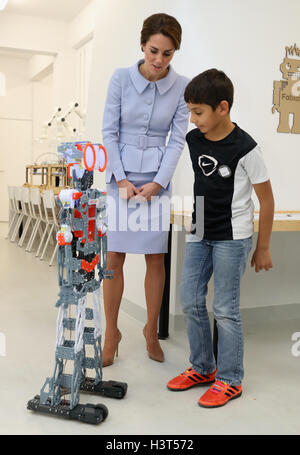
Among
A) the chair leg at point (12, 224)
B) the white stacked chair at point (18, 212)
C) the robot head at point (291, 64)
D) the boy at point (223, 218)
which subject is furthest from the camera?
the chair leg at point (12, 224)

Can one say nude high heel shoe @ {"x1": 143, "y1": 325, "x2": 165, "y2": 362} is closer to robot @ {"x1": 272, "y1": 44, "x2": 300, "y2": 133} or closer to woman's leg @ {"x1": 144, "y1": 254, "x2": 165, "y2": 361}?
woman's leg @ {"x1": 144, "y1": 254, "x2": 165, "y2": 361}

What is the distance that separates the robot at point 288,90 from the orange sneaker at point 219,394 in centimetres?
181

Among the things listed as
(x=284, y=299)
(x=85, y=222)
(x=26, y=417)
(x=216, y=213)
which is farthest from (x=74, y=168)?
(x=284, y=299)

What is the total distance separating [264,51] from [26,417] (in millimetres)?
2489

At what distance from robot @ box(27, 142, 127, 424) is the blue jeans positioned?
0.41 meters

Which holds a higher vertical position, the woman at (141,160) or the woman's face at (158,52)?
the woman's face at (158,52)

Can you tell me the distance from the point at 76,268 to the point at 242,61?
74.8 inches

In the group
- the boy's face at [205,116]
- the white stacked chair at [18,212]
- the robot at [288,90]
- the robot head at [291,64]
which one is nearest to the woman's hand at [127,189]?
the boy's face at [205,116]

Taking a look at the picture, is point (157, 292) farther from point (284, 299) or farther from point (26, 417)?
point (284, 299)

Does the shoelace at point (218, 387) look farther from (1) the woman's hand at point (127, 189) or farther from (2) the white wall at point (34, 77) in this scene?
(2) the white wall at point (34, 77)

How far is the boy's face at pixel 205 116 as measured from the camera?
1.88m

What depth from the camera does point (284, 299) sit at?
342 centimetres

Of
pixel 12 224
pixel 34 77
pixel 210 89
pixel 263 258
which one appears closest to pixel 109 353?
pixel 263 258

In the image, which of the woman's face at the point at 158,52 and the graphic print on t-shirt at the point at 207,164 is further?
the woman's face at the point at 158,52
